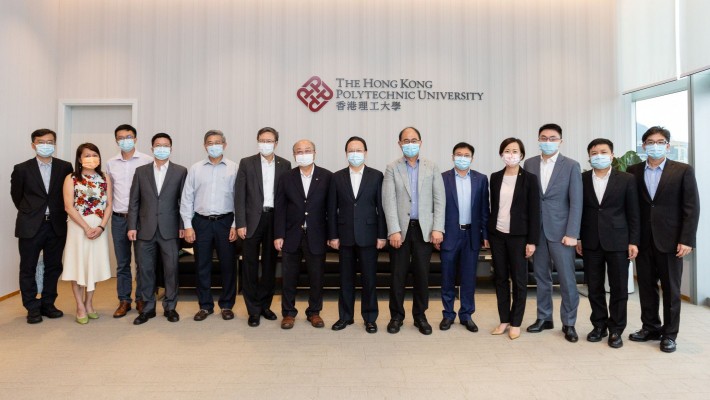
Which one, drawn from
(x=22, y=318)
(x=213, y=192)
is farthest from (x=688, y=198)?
(x=22, y=318)

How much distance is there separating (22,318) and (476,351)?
4.22 metres

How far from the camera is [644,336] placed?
3.23m

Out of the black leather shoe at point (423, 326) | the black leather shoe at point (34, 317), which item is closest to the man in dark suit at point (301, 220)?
the black leather shoe at point (423, 326)

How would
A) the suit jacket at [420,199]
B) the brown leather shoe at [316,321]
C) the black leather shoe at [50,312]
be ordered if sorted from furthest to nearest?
1. the black leather shoe at [50,312]
2. the brown leather shoe at [316,321]
3. the suit jacket at [420,199]

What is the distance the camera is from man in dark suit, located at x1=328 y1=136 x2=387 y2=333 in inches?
133

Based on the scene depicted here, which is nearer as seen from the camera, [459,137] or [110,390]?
[110,390]

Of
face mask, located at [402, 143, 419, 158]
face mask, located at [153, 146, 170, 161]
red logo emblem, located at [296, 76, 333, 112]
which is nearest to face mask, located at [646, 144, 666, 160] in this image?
face mask, located at [402, 143, 419, 158]

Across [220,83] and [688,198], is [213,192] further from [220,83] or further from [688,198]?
[688,198]

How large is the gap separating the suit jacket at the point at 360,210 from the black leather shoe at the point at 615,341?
1.95 m

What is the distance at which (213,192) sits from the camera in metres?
3.71

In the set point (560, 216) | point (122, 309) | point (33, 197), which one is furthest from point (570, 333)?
point (33, 197)

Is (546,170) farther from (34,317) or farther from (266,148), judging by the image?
(34,317)

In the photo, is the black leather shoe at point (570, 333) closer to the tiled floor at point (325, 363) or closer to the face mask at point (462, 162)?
the tiled floor at point (325, 363)

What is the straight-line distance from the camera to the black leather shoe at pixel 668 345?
9.84ft
